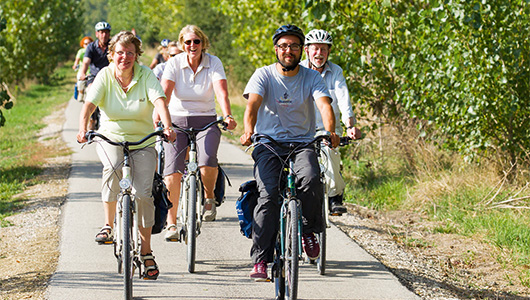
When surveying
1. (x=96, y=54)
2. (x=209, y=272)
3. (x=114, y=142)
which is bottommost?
Result: (x=209, y=272)

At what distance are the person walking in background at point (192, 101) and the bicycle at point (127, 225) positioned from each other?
1557mm

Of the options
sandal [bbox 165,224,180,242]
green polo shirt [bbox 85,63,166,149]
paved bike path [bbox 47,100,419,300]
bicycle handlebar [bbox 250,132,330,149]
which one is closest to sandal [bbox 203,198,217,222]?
paved bike path [bbox 47,100,419,300]

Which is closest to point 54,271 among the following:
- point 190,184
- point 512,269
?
point 190,184

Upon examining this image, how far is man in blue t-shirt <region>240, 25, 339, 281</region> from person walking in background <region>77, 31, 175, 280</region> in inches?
29.1

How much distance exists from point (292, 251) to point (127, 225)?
3.99ft

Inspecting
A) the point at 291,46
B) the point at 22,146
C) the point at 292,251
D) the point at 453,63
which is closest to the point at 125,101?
the point at 291,46

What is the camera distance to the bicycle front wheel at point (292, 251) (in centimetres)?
502

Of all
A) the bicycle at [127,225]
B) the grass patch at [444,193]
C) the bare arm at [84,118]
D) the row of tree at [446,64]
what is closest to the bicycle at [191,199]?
the bicycle at [127,225]

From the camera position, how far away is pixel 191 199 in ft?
21.3

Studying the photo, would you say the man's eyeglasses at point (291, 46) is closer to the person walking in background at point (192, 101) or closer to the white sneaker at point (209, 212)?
the person walking in background at point (192, 101)

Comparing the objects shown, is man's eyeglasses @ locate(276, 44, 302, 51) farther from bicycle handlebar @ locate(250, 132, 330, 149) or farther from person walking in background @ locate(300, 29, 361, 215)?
person walking in background @ locate(300, 29, 361, 215)

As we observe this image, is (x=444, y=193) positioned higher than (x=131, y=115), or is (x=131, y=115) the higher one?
(x=131, y=115)

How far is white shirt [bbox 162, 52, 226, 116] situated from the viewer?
7164 mm

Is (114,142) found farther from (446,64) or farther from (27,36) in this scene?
(27,36)
